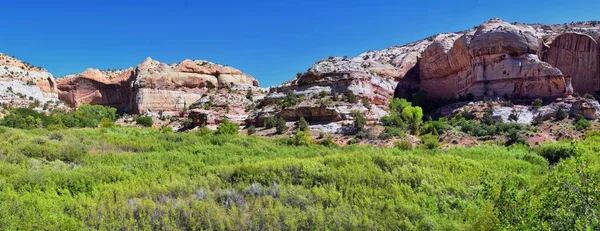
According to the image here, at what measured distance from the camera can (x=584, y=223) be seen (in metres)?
3.57

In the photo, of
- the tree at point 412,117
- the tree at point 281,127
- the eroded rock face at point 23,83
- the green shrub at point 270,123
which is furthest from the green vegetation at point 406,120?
the eroded rock face at point 23,83

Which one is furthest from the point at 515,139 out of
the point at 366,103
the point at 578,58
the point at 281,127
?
the point at 578,58

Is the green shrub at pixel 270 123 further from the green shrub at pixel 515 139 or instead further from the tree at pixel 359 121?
the green shrub at pixel 515 139

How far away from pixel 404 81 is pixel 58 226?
4356 cm

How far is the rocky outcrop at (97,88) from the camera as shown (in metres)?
52.2

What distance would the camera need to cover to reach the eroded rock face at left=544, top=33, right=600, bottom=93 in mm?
36031

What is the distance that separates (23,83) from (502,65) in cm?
5736

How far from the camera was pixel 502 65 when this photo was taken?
33.9 m

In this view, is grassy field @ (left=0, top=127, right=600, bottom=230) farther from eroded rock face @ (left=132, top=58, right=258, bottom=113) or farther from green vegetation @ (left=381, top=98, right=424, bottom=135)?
eroded rock face @ (left=132, top=58, right=258, bottom=113)

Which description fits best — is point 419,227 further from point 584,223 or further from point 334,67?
point 334,67

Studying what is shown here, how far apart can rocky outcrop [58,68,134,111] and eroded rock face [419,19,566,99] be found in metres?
43.7

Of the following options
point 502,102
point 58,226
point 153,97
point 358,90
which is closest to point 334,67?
point 358,90

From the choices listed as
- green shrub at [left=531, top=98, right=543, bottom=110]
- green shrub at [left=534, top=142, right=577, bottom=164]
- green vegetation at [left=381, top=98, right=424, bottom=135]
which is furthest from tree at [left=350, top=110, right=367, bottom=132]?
green shrub at [left=531, top=98, right=543, bottom=110]

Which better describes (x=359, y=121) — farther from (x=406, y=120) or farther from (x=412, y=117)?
(x=412, y=117)
